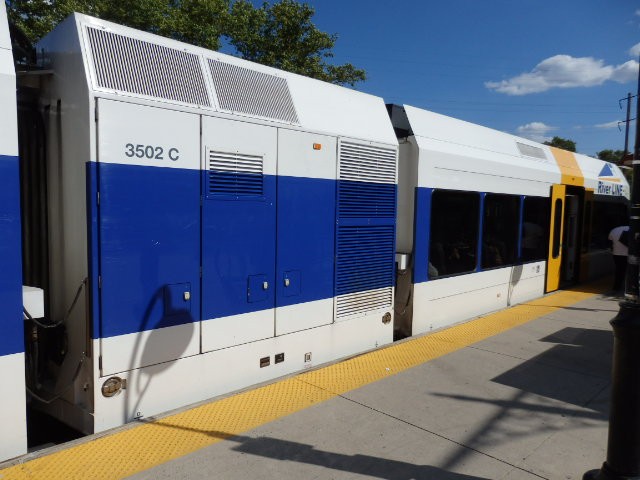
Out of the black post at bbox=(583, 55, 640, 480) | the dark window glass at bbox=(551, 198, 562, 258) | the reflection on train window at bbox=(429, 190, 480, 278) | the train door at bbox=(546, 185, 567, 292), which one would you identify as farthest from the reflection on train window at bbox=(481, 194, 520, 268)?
the black post at bbox=(583, 55, 640, 480)

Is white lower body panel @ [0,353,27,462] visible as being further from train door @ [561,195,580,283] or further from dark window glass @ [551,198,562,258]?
train door @ [561,195,580,283]

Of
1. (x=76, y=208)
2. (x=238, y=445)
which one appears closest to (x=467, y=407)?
(x=238, y=445)

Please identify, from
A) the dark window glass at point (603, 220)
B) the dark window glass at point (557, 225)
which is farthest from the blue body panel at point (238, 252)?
the dark window glass at point (603, 220)

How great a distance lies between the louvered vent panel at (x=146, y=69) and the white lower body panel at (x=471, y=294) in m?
3.49

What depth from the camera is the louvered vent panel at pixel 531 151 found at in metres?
8.12

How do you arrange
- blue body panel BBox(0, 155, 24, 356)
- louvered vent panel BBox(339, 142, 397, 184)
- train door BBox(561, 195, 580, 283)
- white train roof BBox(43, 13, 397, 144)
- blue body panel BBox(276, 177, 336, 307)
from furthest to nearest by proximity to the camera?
train door BBox(561, 195, 580, 283) < louvered vent panel BBox(339, 142, 397, 184) < blue body panel BBox(276, 177, 336, 307) < white train roof BBox(43, 13, 397, 144) < blue body panel BBox(0, 155, 24, 356)

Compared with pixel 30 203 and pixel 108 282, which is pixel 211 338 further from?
pixel 30 203

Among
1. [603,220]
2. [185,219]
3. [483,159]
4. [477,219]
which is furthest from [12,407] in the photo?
[603,220]

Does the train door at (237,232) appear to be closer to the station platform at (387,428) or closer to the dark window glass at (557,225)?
the station platform at (387,428)

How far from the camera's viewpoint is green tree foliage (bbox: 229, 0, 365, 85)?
46.5ft

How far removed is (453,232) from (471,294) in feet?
3.55

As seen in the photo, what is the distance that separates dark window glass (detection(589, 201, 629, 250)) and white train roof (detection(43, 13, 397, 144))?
7.59m

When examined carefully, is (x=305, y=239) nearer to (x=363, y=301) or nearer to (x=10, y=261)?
(x=363, y=301)

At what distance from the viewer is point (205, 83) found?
12.7 ft
